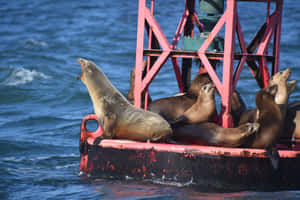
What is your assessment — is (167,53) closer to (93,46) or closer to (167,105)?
(167,105)

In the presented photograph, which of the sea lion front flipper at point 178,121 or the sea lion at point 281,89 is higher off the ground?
the sea lion at point 281,89

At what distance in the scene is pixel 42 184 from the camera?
6.46 m

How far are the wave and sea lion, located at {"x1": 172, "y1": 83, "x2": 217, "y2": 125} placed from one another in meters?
10.4

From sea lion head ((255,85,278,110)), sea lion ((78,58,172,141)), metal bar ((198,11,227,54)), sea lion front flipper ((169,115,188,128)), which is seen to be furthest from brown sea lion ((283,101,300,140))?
sea lion ((78,58,172,141))

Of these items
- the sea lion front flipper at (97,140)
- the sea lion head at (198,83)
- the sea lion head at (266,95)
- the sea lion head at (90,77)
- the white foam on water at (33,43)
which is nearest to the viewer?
the sea lion head at (266,95)

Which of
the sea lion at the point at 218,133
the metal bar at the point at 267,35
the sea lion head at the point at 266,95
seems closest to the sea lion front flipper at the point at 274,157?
the sea lion at the point at 218,133

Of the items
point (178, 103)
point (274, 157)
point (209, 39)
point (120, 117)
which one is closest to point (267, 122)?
point (274, 157)

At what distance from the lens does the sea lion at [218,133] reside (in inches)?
237

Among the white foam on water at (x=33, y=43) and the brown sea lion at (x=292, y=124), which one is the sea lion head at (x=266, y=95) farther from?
the white foam on water at (x=33, y=43)

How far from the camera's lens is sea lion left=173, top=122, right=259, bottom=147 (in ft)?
19.7

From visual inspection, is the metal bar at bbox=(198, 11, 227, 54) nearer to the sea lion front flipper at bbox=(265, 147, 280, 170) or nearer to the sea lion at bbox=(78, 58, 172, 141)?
the sea lion at bbox=(78, 58, 172, 141)

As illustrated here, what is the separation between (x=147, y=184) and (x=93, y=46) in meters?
17.0

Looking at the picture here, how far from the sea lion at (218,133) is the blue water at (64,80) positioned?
0.66 meters

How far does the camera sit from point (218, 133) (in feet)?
20.1
